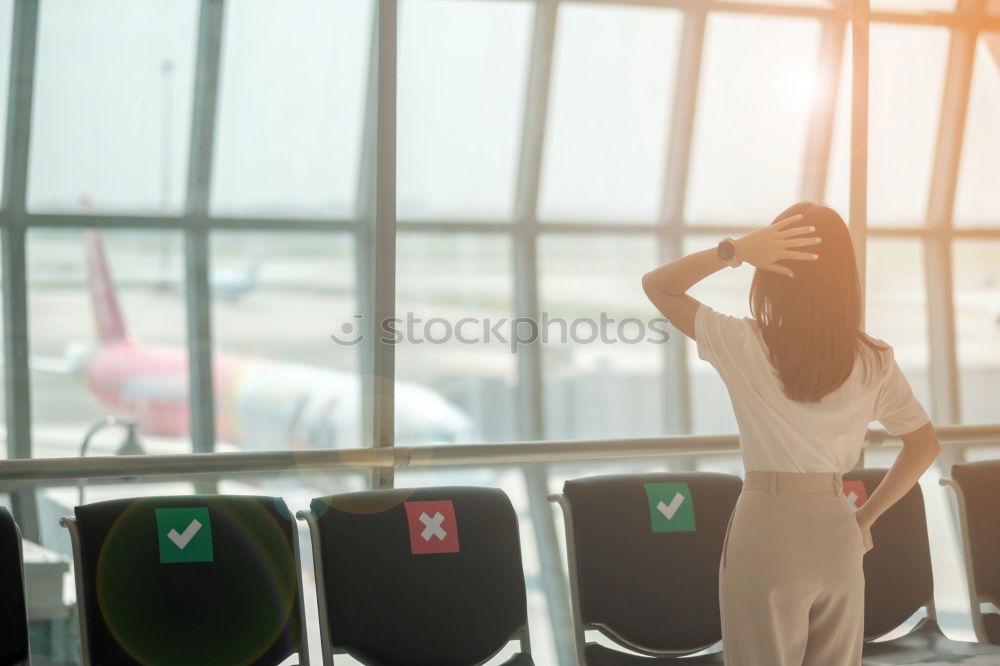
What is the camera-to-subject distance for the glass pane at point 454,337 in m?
8.88

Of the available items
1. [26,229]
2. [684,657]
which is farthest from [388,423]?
[26,229]

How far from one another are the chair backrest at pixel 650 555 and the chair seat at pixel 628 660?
1.1 inches

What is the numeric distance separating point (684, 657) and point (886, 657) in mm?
535

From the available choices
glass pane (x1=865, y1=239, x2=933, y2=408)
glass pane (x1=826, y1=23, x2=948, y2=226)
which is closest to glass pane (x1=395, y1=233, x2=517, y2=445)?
glass pane (x1=826, y1=23, x2=948, y2=226)

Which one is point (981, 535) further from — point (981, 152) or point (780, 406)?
point (981, 152)

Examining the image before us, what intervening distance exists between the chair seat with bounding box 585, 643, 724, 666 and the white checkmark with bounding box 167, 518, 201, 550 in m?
1.01

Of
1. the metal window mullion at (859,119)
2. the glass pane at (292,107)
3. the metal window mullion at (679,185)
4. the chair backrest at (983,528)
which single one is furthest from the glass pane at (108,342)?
the chair backrest at (983,528)

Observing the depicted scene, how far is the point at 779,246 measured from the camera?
Result: 1968mm

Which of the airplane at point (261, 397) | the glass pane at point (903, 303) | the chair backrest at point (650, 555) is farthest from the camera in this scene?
the airplane at point (261, 397)

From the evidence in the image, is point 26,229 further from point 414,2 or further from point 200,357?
point 414,2

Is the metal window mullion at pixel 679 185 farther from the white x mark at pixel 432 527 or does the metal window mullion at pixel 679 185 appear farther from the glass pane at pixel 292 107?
the white x mark at pixel 432 527

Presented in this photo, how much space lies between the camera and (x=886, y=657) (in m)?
2.72

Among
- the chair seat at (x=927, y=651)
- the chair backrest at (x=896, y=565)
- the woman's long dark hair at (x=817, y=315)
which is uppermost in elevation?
the woman's long dark hair at (x=817, y=315)

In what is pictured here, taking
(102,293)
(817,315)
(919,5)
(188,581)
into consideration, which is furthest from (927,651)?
(102,293)
